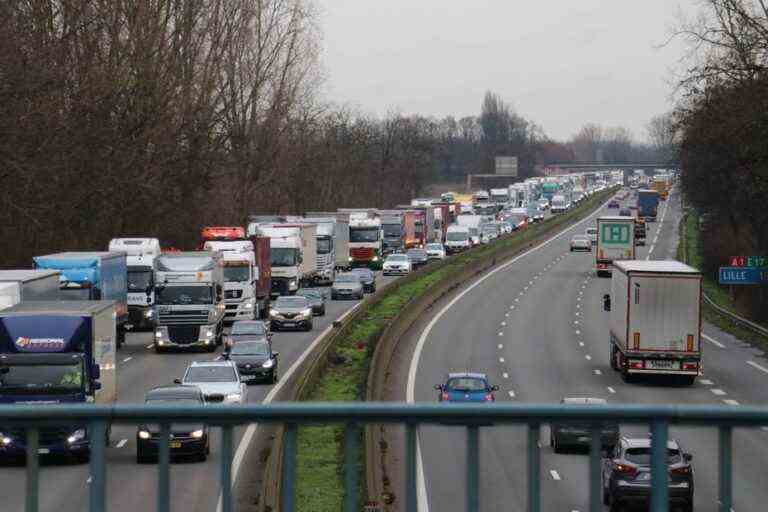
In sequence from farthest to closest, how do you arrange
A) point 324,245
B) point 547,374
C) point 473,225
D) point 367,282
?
point 473,225
point 324,245
point 367,282
point 547,374

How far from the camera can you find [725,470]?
631 centimetres

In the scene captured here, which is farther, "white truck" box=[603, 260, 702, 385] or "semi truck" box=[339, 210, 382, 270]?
"semi truck" box=[339, 210, 382, 270]

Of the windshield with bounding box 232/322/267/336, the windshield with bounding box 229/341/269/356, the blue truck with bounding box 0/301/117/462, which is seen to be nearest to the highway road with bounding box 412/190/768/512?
the windshield with bounding box 229/341/269/356

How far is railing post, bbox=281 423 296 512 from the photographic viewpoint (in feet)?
20.9

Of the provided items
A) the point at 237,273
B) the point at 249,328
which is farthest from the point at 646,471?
the point at 237,273

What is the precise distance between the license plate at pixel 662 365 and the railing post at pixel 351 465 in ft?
117

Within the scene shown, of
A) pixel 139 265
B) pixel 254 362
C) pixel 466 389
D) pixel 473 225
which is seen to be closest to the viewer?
pixel 466 389

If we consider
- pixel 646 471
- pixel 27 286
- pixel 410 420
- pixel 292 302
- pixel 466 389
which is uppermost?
pixel 410 420

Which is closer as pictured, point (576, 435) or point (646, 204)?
point (576, 435)

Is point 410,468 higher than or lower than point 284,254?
higher

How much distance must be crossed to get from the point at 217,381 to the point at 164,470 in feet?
86.0

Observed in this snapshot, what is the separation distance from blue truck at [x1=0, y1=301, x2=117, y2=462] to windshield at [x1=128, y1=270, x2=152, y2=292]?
79.5 ft

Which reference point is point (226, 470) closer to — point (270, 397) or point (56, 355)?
point (56, 355)

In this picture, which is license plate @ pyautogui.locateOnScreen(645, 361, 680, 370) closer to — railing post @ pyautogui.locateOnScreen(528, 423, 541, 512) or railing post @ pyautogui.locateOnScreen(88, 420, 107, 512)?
railing post @ pyautogui.locateOnScreen(528, 423, 541, 512)
